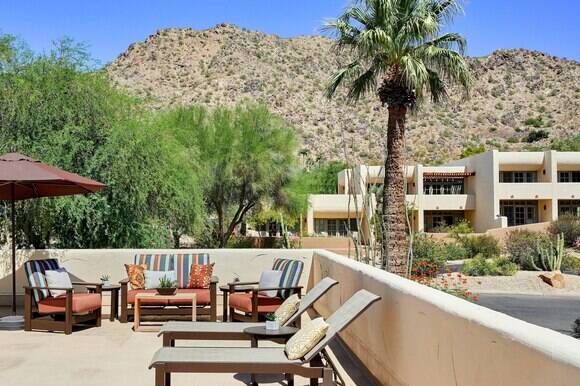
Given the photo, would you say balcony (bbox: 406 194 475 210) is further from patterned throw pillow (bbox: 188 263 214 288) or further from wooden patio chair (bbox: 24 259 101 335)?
wooden patio chair (bbox: 24 259 101 335)

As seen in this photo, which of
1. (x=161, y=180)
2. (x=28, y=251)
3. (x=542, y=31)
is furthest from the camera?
(x=542, y=31)

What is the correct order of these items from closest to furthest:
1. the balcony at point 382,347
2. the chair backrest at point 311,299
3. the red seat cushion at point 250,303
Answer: the balcony at point 382,347, the chair backrest at point 311,299, the red seat cushion at point 250,303

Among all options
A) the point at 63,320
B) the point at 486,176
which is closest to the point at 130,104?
the point at 63,320

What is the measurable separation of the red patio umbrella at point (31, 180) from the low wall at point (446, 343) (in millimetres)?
5191

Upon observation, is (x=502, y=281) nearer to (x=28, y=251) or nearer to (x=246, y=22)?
(x=28, y=251)

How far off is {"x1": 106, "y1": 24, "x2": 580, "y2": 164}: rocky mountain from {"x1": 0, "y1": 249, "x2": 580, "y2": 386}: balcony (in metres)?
63.0

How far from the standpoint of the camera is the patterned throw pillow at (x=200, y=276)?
12.6m

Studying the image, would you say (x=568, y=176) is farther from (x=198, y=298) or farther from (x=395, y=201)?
(x=198, y=298)

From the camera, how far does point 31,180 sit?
11.1m

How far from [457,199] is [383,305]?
155 feet

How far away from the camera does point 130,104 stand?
20984 millimetres

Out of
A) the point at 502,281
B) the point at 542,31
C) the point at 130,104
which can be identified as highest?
the point at 542,31

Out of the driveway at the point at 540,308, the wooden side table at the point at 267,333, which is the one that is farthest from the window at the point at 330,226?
the wooden side table at the point at 267,333

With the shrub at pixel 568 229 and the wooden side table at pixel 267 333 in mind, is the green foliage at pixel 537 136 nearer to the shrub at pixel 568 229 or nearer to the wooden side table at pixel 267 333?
the shrub at pixel 568 229
